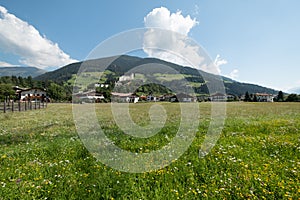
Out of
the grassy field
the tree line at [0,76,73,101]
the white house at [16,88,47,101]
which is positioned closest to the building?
the grassy field

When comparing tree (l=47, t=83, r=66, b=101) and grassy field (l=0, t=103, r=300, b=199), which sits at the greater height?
tree (l=47, t=83, r=66, b=101)

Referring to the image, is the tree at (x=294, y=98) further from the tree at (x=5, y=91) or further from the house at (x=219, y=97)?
the tree at (x=5, y=91)

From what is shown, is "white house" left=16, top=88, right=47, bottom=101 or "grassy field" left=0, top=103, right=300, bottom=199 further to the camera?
"white house" left=16, top=88, right=47, bottom=101

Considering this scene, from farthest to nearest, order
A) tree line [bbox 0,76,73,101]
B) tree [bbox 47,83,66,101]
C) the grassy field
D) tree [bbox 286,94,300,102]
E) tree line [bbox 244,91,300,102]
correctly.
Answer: tree [bbox 47,83,66,101] < tree line [bbox 0,76,73,101] < tree line [bbox 244,91,300,102] < tree [bbox 286,94,300,102] < the grassy field

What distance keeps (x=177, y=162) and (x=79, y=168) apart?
302 centimetres

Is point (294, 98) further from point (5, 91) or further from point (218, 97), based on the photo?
point (5, 91)

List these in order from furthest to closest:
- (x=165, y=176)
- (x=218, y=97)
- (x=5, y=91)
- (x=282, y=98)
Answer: (x=282, y=98) → (x=5, y=91) → (x=218, y=97) → (x=165, y=176)

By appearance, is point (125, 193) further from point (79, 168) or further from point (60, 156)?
point (60, 156)

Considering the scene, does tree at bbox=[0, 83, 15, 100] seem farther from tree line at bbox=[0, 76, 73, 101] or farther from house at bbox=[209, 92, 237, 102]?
house at bbox=[209, 92, 237, 102]

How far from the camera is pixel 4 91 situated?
336 feet

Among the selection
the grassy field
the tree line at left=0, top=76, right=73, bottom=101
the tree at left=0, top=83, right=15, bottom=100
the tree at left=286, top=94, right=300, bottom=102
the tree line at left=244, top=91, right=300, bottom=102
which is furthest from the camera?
the tree line at left=0, top=76, right=73, bottom=101

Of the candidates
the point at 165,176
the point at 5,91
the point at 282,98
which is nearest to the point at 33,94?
the point at 5,91

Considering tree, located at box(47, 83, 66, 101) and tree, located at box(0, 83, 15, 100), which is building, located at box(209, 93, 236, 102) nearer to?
tree, located at box(0, 83, 15, 100)

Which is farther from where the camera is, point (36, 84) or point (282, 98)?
point (36, 84)
